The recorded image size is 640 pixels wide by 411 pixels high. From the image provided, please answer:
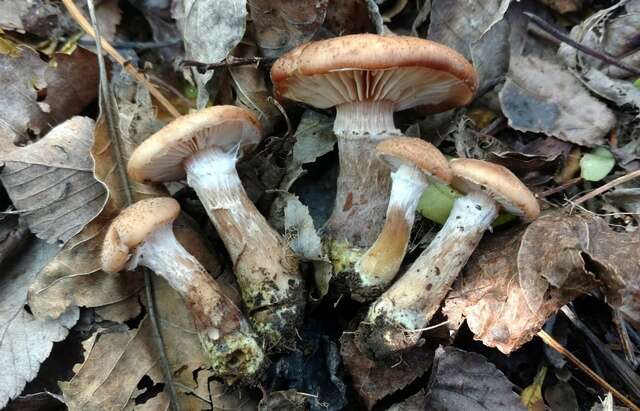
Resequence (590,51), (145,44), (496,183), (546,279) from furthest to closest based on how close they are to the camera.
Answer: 1. (145,44)
2. (590,51)
3. (546,279)
4. (496,183)

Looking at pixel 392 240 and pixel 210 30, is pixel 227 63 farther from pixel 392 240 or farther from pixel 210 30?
pixel 392 240

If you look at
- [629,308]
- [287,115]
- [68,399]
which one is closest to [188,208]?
[287,115]

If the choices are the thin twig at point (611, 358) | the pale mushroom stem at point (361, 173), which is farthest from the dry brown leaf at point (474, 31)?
the thin twig at point (611, 358)

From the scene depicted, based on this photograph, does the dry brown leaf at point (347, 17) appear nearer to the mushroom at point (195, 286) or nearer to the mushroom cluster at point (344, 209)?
the mushroom cluster at point (344, 209)

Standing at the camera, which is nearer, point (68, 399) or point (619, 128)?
point (68, 399)

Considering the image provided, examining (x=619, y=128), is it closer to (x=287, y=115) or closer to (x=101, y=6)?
(x=287, y=115)

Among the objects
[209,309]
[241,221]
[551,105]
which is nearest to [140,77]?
[241,221]

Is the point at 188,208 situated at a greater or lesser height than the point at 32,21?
lesser
